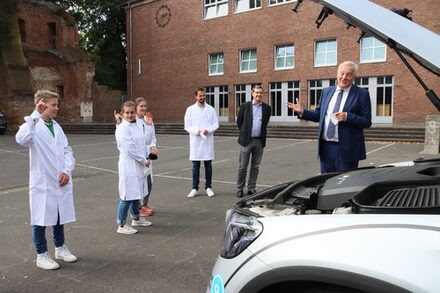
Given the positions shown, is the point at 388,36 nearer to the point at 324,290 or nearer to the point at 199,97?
the point at 324,290

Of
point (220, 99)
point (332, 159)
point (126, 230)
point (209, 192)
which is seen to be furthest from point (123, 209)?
point (220, 99)

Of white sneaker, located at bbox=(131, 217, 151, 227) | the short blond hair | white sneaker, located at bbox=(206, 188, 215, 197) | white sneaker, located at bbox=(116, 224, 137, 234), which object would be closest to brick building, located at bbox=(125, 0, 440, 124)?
white sneaker, located at bbox=(206, 188, 215, 197)

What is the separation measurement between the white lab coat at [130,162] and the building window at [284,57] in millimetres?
25149

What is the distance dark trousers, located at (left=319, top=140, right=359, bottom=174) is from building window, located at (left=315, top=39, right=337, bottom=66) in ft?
78.6

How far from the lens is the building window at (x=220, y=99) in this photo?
108 ft

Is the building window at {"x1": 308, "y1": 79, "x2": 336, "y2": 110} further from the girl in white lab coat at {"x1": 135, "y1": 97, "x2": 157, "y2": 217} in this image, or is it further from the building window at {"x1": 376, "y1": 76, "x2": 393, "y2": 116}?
the girl in white lab coat at {"x1": 135, "y1": 97, "x2": 157, "y2": 217}

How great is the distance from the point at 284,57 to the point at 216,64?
6466 mm

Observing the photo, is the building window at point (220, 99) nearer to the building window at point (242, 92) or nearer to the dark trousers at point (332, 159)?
the building window at point (242, 92)

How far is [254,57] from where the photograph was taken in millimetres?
31016

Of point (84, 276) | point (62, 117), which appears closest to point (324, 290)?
point (84, 276)

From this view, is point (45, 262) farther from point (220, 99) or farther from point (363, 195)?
point (220, 99)

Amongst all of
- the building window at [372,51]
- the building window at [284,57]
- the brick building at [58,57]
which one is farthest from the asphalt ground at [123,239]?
the brick building at [58,57]

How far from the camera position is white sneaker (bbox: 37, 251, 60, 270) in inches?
161

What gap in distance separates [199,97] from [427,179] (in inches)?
227
